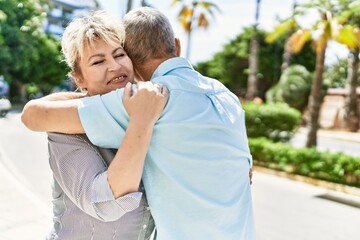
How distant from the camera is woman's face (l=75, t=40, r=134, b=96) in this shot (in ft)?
4.26

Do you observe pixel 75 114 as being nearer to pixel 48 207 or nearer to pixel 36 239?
pixel 36 239

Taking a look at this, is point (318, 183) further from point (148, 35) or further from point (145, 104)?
point (145, 104)

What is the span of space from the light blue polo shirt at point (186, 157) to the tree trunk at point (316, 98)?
37.7 ft

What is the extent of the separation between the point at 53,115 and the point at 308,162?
10.2m

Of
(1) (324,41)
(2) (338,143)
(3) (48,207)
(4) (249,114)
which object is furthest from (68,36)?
(2) (338,143)

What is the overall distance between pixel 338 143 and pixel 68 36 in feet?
72.7

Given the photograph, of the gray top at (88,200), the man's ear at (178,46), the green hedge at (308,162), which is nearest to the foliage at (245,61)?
the green hedge at (308,162)

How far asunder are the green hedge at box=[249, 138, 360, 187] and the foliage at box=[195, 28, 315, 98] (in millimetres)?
25161

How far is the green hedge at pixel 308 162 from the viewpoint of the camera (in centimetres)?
984

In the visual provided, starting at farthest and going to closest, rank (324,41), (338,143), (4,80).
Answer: (338,143) → (324,41) → (4,80)

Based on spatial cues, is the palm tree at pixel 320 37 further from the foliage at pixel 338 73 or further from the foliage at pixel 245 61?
the foliage at pixel 338 73

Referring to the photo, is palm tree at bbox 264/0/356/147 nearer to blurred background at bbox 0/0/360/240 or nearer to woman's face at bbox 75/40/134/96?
blurred background at bbox 0/0/360/240

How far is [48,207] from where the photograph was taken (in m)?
5.94

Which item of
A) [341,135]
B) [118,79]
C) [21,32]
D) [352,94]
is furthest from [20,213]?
[352,94]
